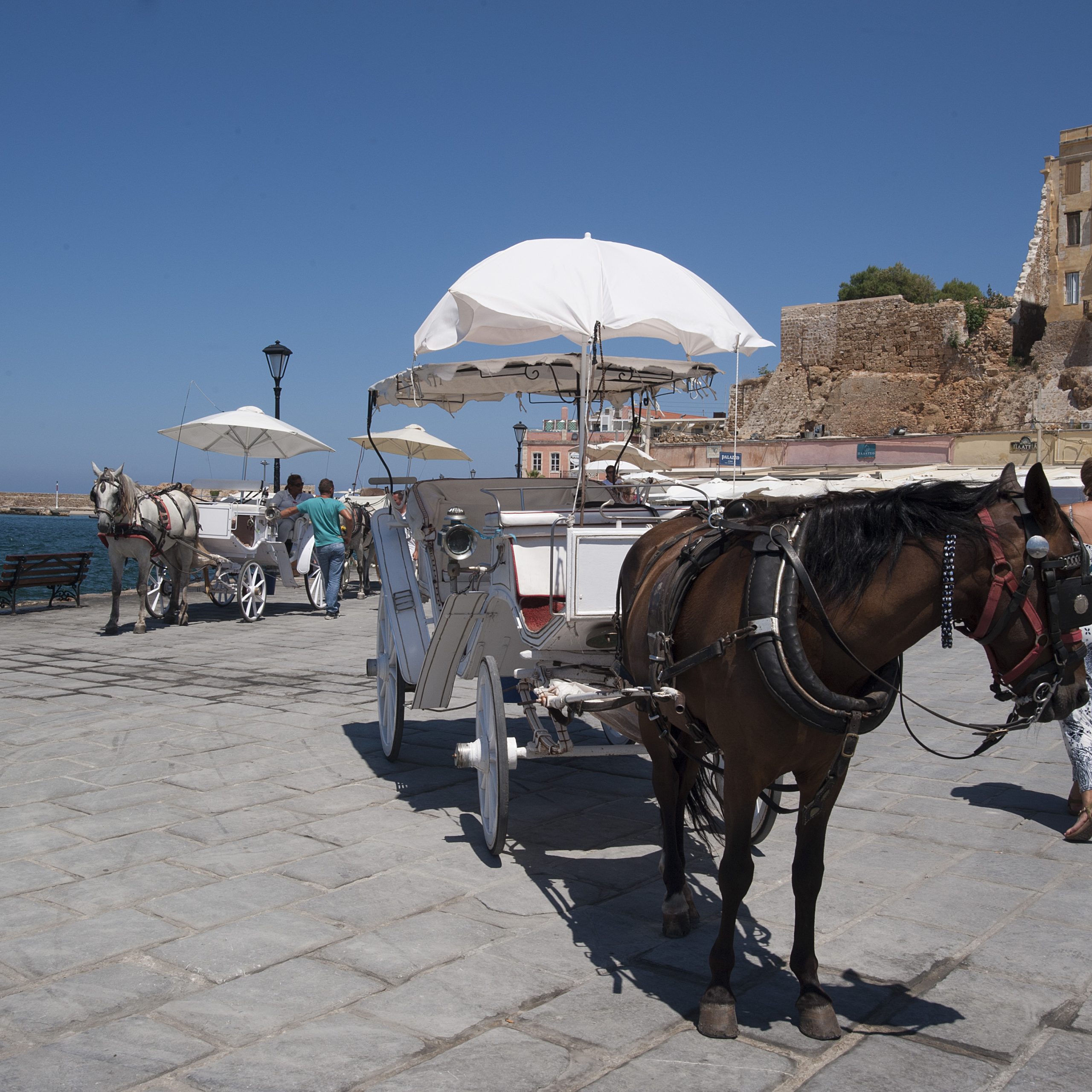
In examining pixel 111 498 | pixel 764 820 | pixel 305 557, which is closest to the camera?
pixel 764 820

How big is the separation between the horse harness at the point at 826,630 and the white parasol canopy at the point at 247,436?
11512 millimetres

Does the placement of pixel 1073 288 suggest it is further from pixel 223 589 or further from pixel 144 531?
pixel 144 531

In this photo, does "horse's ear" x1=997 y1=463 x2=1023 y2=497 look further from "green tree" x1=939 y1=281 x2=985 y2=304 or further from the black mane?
"green tree" x1=939 y1=281 x2=985 y2=304

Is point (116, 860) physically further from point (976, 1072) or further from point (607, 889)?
point (976, 1072)

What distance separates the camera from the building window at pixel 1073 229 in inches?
1785

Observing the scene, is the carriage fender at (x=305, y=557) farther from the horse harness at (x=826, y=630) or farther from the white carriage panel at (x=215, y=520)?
the horse harness at (x=826, y=630)

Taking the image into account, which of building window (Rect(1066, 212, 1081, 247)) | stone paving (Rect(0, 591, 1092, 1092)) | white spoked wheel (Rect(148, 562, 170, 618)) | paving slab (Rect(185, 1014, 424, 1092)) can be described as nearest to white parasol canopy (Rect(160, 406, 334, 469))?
white spoked wheel (Rect(148, 562, 170, 618))

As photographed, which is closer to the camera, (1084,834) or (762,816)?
(762,816)

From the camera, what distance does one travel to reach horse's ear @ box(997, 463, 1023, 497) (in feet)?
8.36

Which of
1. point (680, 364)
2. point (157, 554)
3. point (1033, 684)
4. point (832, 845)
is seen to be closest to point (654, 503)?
point (680, 364)

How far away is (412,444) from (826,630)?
12.9m

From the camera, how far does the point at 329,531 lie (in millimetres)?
12773

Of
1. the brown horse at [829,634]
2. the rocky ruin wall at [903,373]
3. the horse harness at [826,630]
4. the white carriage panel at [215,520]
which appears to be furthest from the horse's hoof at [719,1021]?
the rocky ruin wall at [903,373]

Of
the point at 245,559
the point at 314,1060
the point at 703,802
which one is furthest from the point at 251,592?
the point at 314,1060
